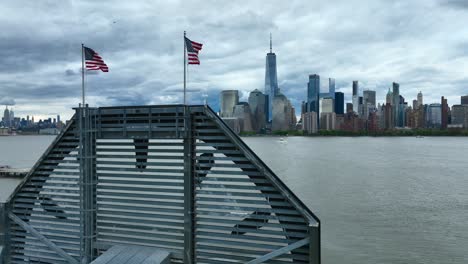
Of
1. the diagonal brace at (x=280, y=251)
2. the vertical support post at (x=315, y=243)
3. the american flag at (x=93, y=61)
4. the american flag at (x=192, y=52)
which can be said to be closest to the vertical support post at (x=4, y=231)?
the american flag at (x=93, y=61)

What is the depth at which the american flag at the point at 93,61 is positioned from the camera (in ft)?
49.1

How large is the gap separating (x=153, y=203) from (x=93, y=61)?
5980mm

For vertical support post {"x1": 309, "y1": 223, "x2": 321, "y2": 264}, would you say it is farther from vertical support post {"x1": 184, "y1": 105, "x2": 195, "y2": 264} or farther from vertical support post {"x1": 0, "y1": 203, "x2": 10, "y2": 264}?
vertical support post {"x1": 0, "y1": 203, "x2": 10, "y2": 264}

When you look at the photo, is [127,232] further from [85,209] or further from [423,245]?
[423,245]

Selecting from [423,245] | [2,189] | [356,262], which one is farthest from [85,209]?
[2,189]

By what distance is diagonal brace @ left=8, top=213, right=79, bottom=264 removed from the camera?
14.0 metres

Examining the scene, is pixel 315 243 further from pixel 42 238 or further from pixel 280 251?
pixel 42 238

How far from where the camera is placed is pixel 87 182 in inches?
540

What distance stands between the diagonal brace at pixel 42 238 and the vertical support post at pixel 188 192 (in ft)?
14.2

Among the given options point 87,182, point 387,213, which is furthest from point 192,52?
point 387,213

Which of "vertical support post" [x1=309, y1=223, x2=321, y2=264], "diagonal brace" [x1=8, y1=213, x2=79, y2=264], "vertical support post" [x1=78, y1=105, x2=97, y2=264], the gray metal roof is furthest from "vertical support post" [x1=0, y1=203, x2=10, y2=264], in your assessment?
"vertical support post" [x1=309, y1=223, x2=321, y2=264]

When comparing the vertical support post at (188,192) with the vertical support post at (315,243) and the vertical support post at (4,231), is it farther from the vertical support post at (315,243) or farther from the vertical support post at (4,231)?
the vertical support post at (4,231)

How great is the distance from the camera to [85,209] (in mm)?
13703

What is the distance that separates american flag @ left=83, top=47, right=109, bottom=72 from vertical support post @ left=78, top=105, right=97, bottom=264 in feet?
7.13
